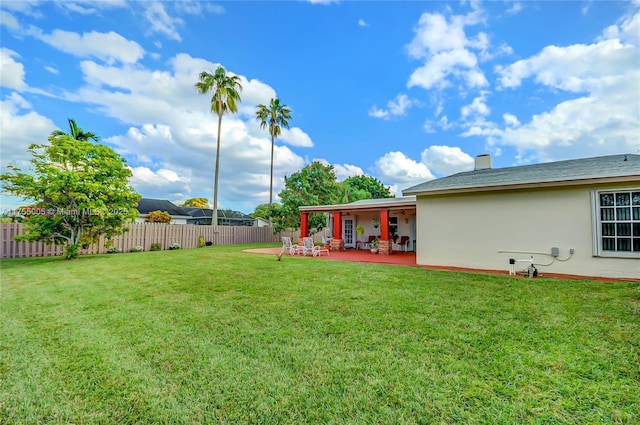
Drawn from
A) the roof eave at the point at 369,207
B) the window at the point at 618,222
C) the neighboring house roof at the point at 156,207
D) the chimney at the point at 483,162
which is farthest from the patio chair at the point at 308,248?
the neighboring house roof at the point at 156,207

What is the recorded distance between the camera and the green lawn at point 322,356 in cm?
237

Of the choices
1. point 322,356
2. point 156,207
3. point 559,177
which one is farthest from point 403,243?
point 156,207

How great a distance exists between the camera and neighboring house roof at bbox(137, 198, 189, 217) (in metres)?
32.4

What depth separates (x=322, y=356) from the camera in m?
3.25

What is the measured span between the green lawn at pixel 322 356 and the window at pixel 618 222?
1715 millimetres

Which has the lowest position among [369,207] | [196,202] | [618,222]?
[618,222]

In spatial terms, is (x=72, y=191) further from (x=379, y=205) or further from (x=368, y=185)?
(x=368, y=185)

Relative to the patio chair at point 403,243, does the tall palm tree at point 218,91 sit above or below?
above

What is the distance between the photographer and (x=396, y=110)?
18438mm

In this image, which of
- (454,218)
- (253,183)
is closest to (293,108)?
(253,183)

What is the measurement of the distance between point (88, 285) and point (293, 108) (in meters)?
24.5

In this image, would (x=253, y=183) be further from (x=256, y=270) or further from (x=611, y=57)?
(x=611, y=57)

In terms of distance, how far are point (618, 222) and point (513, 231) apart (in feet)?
7.36

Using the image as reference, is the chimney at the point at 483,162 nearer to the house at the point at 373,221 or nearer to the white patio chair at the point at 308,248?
the house at the point at 373,221
